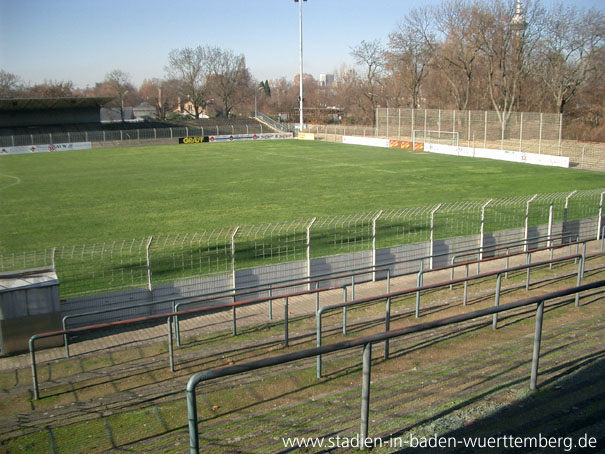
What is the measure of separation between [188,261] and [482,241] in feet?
26.1

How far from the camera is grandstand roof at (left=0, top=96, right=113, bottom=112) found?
192ft

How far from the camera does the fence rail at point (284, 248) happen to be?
42.2 ft

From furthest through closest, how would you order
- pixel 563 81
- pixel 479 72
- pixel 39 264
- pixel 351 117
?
1. pixel 351 117
2. pixel 479 72
3. pixel 563 81
4. pixel 39 264

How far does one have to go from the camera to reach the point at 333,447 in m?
4.39

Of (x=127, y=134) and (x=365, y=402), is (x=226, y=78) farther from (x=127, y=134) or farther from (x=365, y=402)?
(x=365, y=402)

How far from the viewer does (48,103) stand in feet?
205

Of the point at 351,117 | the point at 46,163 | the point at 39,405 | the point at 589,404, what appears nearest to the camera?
the point at 589,404

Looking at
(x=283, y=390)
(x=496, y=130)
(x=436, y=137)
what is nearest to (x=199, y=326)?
(x=283, y=390)

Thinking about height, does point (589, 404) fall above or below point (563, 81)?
below

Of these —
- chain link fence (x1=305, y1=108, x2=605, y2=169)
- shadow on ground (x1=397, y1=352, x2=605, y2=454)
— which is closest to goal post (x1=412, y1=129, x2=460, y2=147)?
chain link fence (x1=305, y1=108, x2=605, y2=169)

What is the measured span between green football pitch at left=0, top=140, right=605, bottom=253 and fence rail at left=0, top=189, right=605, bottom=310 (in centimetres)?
229

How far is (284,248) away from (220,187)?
48.0 ft

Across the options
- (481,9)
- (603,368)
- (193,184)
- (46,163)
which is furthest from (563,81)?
(603,368)

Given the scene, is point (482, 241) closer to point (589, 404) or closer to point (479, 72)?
point (589, 404)
